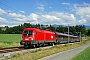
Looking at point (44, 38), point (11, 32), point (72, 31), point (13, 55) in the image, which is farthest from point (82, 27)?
point (13, 55)

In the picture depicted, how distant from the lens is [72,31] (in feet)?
427

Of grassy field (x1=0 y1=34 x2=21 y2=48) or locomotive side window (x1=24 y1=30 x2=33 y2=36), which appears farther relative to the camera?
grassy field (x1=0 y1=34 x2=21 y2=48)

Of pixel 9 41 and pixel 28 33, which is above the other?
pixel 28 33

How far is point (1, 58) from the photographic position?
54.1ft

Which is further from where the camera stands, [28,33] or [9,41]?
[9,41]

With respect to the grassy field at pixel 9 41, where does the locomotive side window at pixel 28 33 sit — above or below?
above

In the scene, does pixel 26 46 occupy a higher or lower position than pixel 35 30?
lower

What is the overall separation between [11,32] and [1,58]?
91.3 meters

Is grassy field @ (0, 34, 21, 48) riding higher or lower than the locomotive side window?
lower

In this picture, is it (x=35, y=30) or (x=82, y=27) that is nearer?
(x=35, y=30)

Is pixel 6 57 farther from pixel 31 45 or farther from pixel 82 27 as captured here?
pixel 82 27

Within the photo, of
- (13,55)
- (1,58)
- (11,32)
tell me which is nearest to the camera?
(1,58)

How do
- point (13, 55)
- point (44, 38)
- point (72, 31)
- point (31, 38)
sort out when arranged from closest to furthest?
1. point (13, 55)
2. point (31, 38)
3. point (44, 38)
4. point (72, 31)

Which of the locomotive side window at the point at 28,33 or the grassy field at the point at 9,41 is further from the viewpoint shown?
the grassy field at the point at 9,41
